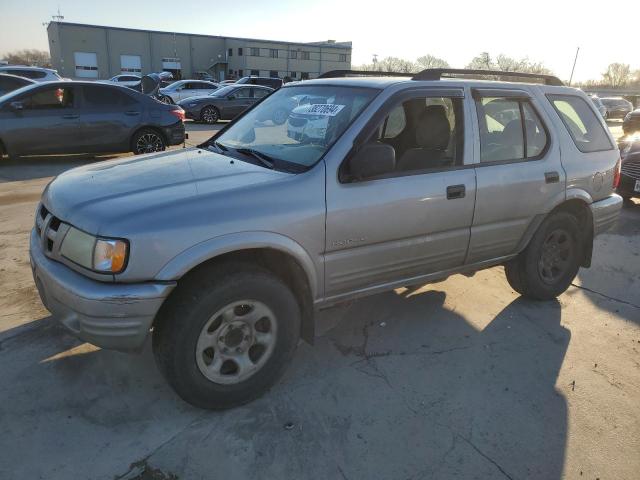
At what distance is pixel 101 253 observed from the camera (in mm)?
2307

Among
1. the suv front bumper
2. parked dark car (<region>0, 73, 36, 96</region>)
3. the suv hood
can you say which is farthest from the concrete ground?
parked dark car (<region>0, 73, 36, 96</region>)

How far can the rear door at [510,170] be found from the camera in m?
3.47

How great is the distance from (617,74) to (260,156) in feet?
353

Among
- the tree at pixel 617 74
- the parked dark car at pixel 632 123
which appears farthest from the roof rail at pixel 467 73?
the tree at pixel 617 74

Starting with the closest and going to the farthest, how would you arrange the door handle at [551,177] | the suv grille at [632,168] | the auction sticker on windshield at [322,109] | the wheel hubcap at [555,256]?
the auction sticker on windshield at [322,109]
the door handle at [551,177]
the wheel hubcap at [555,256]
the suv grille at [632,168]

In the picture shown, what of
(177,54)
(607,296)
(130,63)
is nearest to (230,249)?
(607,296)

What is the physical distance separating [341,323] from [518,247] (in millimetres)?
1531

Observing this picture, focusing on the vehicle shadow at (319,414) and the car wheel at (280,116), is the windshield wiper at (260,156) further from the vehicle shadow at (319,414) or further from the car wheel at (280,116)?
the vehicle shadow at (319,414)

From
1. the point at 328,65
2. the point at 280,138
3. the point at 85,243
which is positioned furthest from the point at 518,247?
the point at 328,65

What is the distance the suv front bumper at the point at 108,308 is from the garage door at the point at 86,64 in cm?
6634

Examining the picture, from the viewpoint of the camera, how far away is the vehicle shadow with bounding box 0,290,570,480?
7.83 feet

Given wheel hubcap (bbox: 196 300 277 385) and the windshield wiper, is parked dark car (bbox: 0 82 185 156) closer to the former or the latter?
the windshield wiper

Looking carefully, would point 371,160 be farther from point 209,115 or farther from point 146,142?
point 209,115

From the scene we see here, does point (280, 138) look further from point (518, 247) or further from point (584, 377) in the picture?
point (584, 377)
